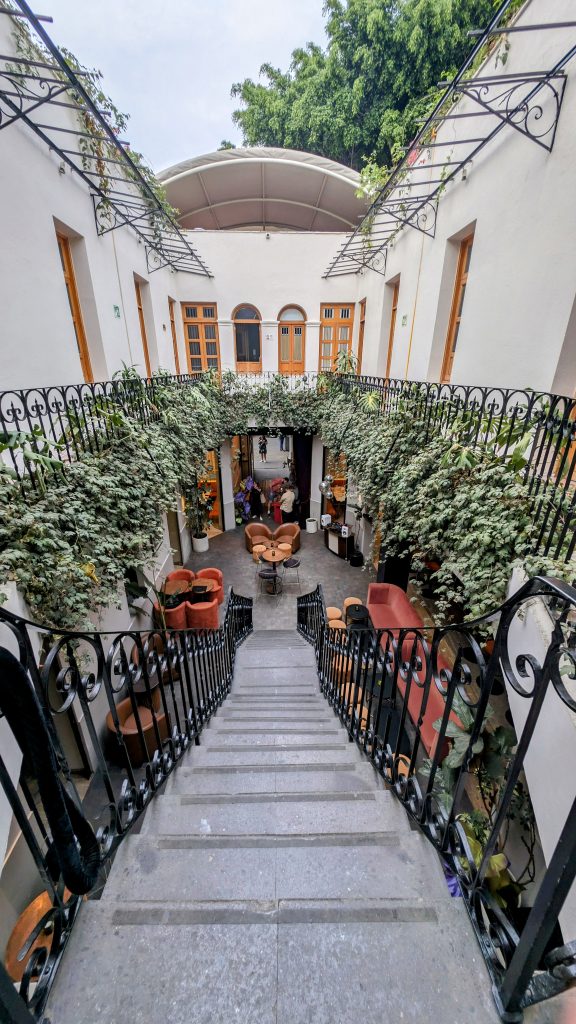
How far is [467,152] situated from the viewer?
17.9 ft

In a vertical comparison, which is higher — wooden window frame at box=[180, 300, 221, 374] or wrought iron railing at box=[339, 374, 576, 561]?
wooden window frame at box=[180, 300, 221, 374]

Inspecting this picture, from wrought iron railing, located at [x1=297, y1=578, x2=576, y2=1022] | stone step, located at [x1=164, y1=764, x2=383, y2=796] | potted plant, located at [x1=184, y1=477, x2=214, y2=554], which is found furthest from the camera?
potted plant, located at [x1=184, y1=477, x2=214, y2=554]

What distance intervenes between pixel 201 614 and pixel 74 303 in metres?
5.63

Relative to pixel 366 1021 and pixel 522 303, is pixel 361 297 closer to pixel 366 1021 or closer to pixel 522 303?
pixel 522 303

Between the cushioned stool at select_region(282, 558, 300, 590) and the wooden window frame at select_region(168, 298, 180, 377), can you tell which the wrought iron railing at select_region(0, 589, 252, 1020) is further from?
the wooden window frame at select_region(168, 298, 180, 377)

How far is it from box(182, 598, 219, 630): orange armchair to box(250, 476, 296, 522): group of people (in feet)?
18.2

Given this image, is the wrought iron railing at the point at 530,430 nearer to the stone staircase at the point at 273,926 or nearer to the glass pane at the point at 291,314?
the stone staircase at the point at 273,926

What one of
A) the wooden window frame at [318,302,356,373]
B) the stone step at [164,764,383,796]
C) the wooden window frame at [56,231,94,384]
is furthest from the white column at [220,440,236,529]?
the stone step at [164,764,383,796]

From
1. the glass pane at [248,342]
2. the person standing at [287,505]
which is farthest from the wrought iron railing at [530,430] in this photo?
the glass pane at [248,342]

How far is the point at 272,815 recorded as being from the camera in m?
2.16

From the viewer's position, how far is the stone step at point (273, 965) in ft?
3.73

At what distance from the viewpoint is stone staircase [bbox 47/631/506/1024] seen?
1152mm

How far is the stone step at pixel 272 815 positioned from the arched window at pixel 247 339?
11.4m

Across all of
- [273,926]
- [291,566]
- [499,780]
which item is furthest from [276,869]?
[291,566]
